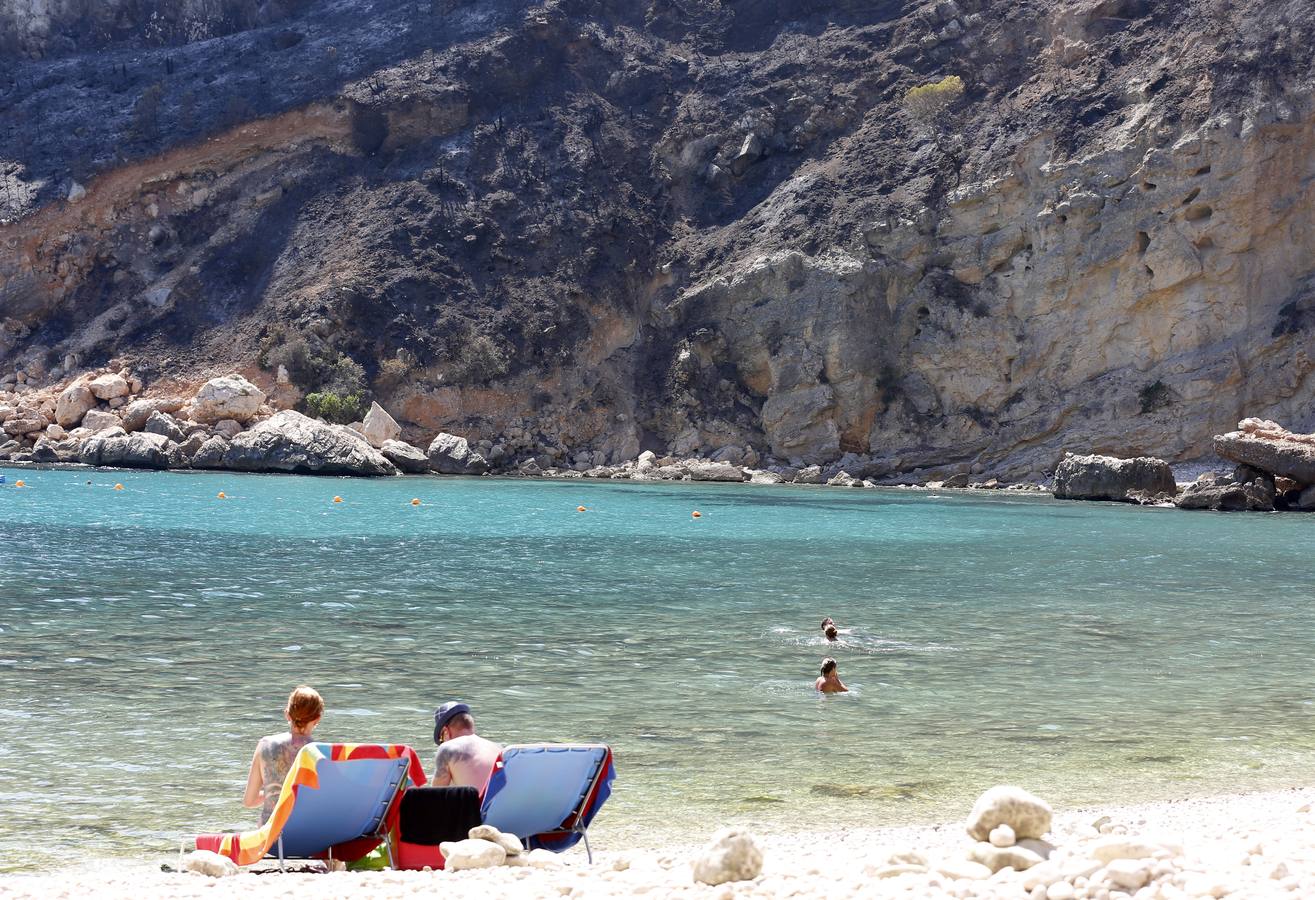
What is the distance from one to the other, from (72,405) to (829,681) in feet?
170

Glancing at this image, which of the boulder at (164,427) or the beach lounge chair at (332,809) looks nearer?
the beach lounge chair at (332,809)

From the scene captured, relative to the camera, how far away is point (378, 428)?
5462 cm

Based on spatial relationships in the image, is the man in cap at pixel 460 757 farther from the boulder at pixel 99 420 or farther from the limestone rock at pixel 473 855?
the boulder at pixel 99 420

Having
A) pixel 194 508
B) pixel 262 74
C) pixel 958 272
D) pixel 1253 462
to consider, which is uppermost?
pixel 262 74

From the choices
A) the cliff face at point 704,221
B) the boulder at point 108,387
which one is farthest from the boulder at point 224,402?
the boulder at point 108,387

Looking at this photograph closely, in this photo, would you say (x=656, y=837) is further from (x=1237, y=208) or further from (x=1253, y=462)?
(x=1237, y=208)

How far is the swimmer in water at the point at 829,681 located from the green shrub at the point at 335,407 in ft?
153

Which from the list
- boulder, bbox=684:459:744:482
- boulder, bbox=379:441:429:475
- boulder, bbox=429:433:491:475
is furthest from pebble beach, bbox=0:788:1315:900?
boulder, bbox=684:459:744:482

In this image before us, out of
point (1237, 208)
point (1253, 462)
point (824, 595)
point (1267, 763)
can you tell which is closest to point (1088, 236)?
point (1237, 208)

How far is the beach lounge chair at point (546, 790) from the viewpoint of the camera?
6570mm

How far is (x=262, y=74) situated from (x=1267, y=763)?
69.1 m

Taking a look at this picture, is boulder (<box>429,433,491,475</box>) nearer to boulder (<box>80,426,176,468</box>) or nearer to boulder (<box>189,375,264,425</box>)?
boulder (<box>189,375,264,425</box>)

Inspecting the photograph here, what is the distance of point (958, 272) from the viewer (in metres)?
58.3

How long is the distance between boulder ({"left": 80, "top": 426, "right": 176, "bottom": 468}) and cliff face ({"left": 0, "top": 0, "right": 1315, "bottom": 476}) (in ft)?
23.4
